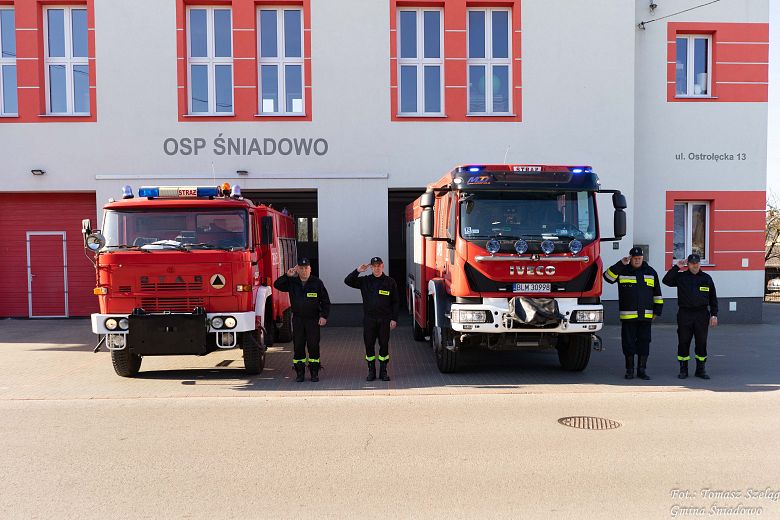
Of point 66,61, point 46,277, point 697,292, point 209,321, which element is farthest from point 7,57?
point 697,292

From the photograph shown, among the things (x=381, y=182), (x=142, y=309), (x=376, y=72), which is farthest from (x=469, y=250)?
(x=376, y=72)

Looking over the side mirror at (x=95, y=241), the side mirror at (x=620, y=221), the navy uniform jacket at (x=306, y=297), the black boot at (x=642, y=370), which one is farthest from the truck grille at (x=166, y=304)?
the black boot at (x=642, y=370)

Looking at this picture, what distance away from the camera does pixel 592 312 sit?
823 cm

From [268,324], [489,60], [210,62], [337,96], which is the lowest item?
[268,324]

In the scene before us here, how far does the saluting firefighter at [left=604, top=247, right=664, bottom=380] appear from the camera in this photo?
872 centimetres

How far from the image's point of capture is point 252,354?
29.2 feet

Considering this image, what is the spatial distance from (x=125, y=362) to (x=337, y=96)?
26.7 feet

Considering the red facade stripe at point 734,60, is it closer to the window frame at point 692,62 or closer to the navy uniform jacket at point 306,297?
the window frame at point 692,62

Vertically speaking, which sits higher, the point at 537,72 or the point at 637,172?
the point at 537,72

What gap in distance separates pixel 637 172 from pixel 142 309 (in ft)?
40.5

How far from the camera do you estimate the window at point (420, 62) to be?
578 inches

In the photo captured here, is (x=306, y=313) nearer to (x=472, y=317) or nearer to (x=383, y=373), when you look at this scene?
(x=383, y=373)

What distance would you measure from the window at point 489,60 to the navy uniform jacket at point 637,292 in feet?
23.2

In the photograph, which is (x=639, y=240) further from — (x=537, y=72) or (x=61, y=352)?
(x=61, y=352)
